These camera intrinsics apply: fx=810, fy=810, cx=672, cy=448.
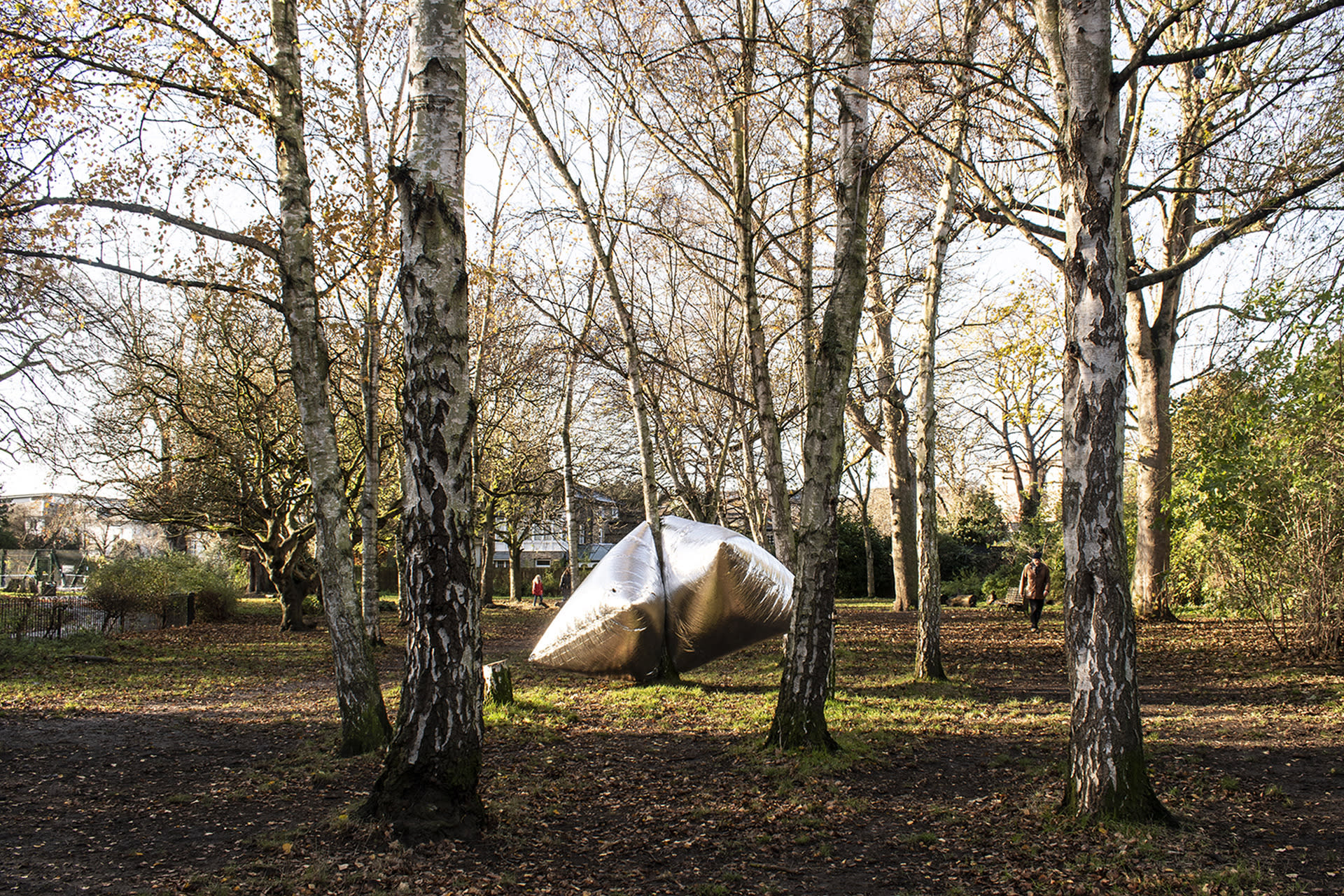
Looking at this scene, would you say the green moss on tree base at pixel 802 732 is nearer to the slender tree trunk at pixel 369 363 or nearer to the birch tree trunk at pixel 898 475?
the slender tree trunk at pixel 369 363

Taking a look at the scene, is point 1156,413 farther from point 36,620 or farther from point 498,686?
point 36,620

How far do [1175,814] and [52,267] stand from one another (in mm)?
10511

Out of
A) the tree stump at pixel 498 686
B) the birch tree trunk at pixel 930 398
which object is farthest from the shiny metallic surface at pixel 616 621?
the birch tree trunk at pixel 930 398

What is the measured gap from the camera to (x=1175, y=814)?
452 centimetres

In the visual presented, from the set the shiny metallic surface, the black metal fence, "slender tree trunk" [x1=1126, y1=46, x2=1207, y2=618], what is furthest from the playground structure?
"slender tree trunk" [x1=1126, y1=46, x2=1207, y2=618]

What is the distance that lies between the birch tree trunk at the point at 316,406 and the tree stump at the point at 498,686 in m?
1.93

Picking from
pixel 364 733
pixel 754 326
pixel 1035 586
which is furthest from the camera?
pixel 1035 586

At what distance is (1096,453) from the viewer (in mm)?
4375

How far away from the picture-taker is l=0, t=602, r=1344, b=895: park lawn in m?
3.93

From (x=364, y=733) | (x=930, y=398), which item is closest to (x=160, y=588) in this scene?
(x=364, y=733)

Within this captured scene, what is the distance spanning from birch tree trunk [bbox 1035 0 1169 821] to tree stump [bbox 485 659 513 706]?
559 cm

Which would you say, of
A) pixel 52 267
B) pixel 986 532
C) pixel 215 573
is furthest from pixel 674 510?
pixel 52 267

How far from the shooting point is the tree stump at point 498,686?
331 inches

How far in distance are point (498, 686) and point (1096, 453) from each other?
20.6 feet
